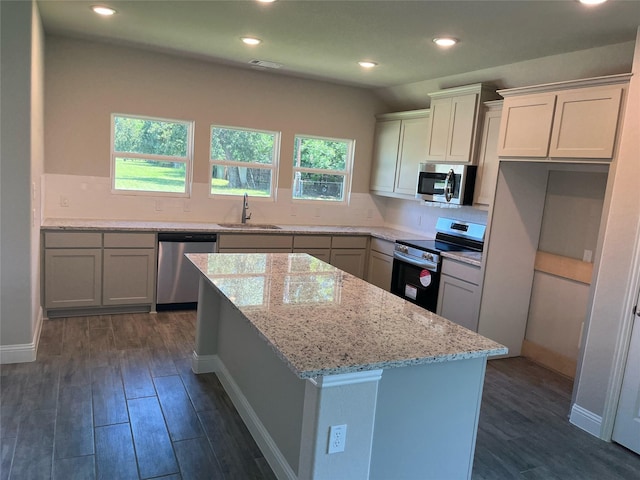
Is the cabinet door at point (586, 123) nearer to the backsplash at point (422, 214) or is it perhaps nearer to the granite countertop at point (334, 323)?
the backsplash at point (422, 214)

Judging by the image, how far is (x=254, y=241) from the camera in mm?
5055

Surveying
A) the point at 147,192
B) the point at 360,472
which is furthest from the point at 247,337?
the point at 147,192

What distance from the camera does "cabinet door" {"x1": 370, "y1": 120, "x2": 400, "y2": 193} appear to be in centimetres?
568

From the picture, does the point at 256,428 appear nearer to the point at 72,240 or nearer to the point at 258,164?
the point at 72,240

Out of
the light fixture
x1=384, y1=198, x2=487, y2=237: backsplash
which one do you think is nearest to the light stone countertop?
x1=384, y1=198, x2=487, y2=237: backsplash

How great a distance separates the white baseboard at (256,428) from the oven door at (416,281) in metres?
2.09

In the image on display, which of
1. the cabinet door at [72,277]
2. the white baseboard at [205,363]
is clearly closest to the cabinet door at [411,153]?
the white baseboard at [205,363]

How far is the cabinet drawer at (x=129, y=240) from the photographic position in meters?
4.48

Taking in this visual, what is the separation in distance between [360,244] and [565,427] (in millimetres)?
2962

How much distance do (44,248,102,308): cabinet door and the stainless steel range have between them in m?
2.89

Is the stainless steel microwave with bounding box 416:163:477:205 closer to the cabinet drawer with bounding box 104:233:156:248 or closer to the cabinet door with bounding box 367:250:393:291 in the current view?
the cabinet door with bounding box 367:250:393:291

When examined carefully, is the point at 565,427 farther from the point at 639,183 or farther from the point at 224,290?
the point at 224,290

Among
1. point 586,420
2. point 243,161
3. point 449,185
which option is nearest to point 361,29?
point 449,185

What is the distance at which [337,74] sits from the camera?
201 inches
